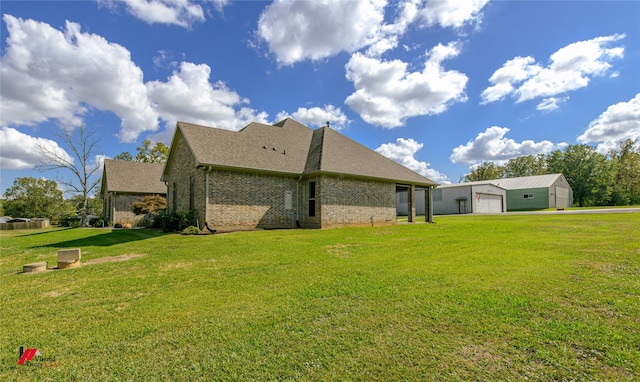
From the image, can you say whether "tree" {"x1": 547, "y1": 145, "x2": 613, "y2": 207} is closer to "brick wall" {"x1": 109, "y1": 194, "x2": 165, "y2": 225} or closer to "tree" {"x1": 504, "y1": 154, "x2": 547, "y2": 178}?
"tree" {"x1": 504, "y1": 154, "x2": 547, "y2": 178}

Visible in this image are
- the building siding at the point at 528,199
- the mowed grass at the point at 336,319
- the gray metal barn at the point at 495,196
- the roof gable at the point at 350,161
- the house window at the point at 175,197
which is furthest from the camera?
the building siding at the point at 528,199

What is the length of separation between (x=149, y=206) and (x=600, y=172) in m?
68.8

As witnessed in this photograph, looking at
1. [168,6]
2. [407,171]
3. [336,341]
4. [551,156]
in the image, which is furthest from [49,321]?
[551,156]

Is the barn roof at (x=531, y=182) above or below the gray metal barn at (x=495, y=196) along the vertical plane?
above

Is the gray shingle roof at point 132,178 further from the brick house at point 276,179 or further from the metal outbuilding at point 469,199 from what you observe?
the metal outbuilding at point 469,199

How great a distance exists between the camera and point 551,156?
198 ft

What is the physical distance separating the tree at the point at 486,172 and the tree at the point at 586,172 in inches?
444

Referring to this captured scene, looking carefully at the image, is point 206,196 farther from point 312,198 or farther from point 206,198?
point 312,198

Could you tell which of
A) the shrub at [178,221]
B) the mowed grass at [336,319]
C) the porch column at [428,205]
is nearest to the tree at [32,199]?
the shrub at [178,221]

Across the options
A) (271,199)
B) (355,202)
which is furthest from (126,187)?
(355,202)

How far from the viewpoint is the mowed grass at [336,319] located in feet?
9.67

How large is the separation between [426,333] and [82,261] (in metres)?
9.51

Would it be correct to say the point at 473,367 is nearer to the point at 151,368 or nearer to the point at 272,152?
the point at 151,368

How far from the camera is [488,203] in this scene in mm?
37750
